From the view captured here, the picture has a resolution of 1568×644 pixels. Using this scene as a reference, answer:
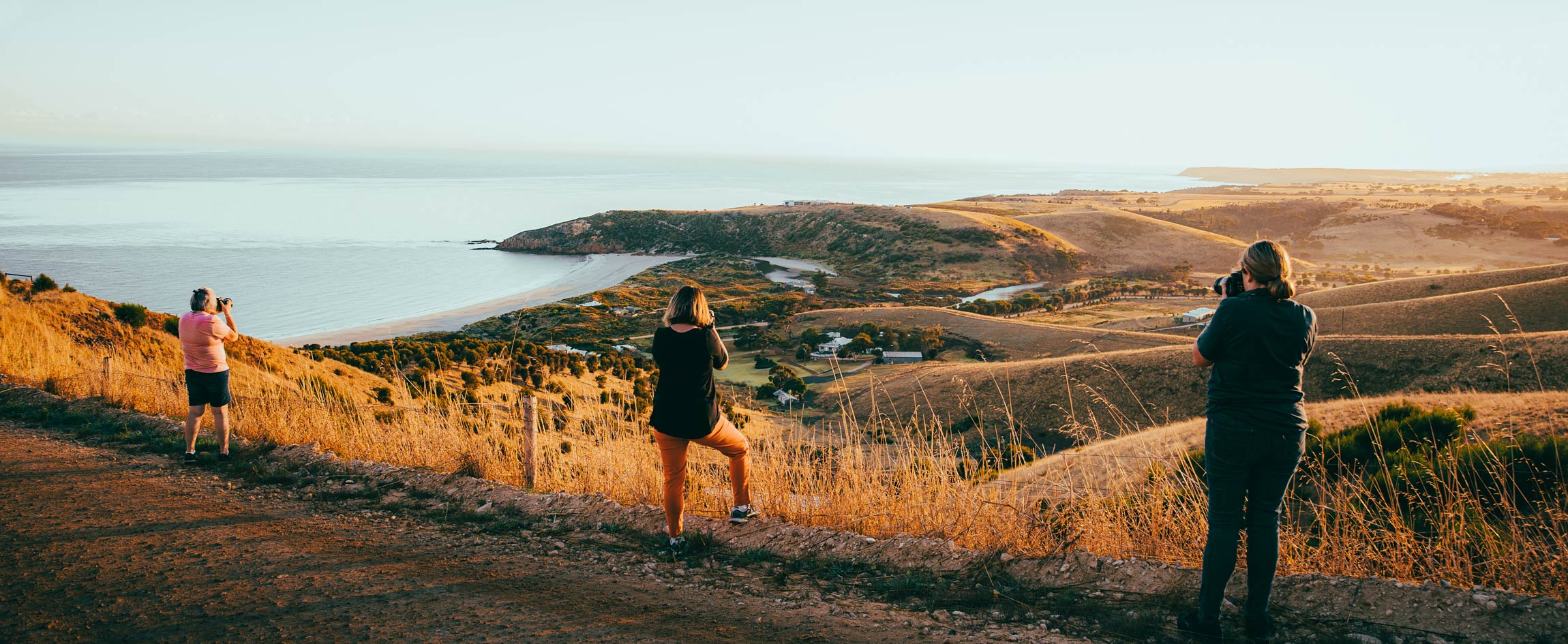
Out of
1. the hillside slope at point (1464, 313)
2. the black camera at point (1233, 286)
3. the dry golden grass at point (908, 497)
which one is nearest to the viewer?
the black camera at point (1233, 286)

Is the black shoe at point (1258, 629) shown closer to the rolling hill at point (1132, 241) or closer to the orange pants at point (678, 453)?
the orange pants at point (678, 453)

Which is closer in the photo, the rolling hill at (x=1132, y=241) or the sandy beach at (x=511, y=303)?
the sandy beach at (x=511, y=303)

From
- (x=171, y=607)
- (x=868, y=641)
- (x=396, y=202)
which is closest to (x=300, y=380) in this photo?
(x=171, y=607)

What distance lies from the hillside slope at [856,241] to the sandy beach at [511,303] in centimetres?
666

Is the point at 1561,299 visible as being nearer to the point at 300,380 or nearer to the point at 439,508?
the point at 439,508

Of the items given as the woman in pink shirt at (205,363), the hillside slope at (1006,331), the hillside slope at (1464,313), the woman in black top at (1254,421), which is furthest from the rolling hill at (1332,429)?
the hillside slope at (1006,331)

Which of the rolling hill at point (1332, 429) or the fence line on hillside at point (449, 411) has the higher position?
the fence line on hillside at point (449, 411)

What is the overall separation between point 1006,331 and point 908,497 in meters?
38.5

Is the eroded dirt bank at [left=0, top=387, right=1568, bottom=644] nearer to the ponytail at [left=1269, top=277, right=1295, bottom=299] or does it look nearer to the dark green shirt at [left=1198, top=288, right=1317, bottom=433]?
the dark green shirt at [left=1198, top=288, right=1317, bottom=433]

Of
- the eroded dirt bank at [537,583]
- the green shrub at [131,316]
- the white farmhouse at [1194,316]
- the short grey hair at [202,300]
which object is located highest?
the short grey hair at [202,300]

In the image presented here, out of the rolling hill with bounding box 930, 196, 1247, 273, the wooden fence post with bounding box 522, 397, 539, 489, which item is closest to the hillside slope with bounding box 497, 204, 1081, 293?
the rolling hill with bounding box 930, 196, 1247, 273

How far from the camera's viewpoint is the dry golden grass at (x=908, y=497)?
3.99m

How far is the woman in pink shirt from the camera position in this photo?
268 inches

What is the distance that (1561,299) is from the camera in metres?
23.8
